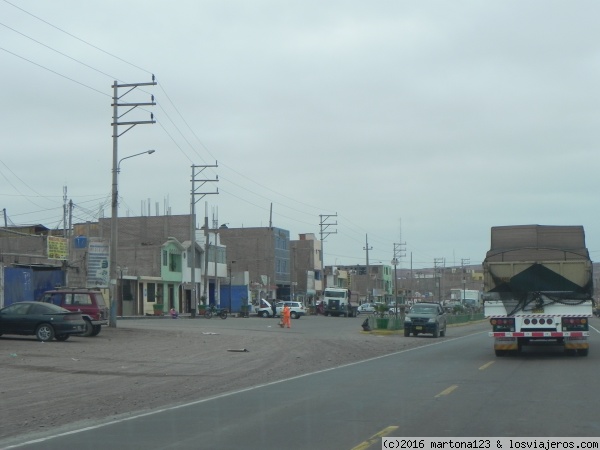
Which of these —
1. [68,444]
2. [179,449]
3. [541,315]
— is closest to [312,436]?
[179,449]

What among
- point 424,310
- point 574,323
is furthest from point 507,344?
point 424,310

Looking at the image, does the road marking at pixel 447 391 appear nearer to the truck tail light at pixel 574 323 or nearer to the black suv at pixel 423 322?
the truck tail light at pixel 574 323

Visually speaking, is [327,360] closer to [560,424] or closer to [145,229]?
[560,424]

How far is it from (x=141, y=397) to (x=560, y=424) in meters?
8.03

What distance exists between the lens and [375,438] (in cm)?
1070

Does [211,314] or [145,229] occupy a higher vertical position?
[145,229]

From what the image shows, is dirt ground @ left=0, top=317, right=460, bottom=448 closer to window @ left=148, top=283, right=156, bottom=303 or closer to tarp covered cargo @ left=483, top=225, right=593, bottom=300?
tarp covered cargo @ left=483, top=225, right=593, bottom=300

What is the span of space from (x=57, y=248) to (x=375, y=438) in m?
37.9

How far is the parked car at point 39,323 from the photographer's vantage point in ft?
101

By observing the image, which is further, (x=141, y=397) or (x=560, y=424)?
(x=141, y=397)

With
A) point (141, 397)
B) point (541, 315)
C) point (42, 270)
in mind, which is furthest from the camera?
point (42, 270)

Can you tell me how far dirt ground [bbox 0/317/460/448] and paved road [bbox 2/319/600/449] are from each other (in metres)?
1.22

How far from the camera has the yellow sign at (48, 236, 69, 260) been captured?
45.0m

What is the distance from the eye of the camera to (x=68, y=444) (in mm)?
10734
